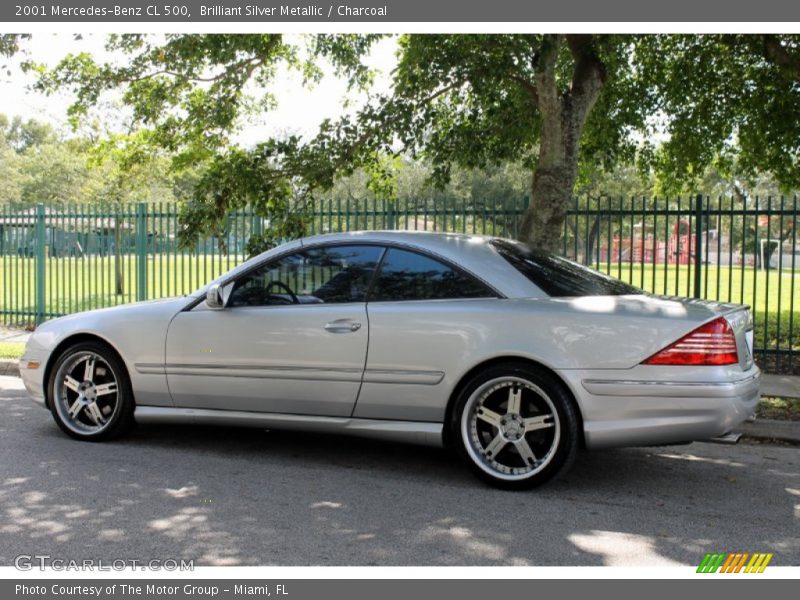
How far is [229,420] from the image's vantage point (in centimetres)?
616

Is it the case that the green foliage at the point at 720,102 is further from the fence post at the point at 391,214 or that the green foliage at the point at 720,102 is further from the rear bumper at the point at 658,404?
the rear bumper at the point at 658,404

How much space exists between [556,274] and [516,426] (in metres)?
1.13

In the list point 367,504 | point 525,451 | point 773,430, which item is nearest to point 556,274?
point 525,451

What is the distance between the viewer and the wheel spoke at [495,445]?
213 inches

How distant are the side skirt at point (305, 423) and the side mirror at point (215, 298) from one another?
2.45 ft

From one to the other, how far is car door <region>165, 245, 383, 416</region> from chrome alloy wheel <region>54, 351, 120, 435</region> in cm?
62

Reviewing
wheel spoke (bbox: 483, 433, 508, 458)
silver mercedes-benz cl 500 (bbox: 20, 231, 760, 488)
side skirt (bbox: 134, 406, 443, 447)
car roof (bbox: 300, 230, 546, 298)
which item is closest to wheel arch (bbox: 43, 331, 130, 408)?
silver mercedes-benz cl 500 (bbox: 20, 231, 760, 488)

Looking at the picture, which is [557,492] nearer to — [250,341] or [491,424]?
[491,424]

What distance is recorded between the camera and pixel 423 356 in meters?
5.57

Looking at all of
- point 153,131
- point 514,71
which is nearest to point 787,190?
point 514,71

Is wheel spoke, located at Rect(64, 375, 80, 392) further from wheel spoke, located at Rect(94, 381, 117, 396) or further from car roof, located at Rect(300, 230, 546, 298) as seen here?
car roof, located at Rect(300, 230, 546, 298)

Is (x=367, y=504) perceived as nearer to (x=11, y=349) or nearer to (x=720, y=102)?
(x=11, y=349)

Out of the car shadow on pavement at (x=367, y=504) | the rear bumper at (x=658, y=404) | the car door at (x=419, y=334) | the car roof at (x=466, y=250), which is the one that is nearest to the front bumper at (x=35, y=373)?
the car shadow on pavement at (x=367, y=504)

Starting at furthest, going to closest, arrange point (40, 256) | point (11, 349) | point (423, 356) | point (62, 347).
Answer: point (40, 256), point (11, 349), point (62, 347), point (423, 356)
